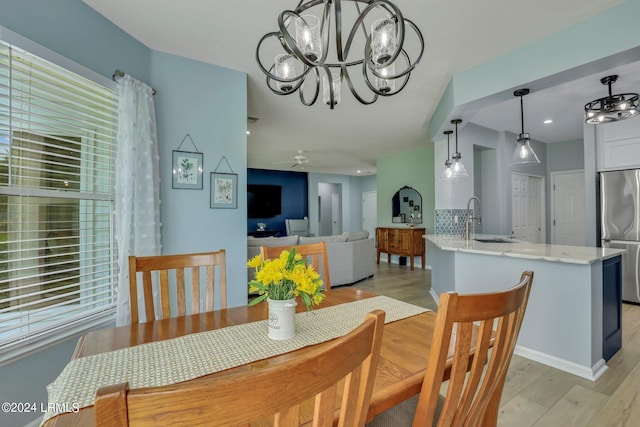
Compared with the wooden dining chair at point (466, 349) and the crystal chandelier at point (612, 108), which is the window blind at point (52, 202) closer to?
the wooden dining chair at point (466, 349)

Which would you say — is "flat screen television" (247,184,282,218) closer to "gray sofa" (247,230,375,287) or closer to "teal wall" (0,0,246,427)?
"gray sofa" (247,230,375,287)

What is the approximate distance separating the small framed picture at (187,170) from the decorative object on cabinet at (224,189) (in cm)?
13

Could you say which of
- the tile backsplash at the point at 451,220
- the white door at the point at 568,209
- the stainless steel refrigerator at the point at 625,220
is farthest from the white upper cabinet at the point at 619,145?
the tile backsplash at the point at 451,220

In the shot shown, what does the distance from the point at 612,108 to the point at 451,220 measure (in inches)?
81.8

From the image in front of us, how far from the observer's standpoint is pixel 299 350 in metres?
1.04

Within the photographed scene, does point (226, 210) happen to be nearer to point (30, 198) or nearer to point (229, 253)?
point (229, 253)

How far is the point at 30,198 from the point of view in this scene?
166 centimetres

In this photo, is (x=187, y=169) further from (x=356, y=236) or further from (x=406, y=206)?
(x=406, y=206)

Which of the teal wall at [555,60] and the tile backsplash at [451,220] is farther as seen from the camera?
the tile backsplash at [451,220]

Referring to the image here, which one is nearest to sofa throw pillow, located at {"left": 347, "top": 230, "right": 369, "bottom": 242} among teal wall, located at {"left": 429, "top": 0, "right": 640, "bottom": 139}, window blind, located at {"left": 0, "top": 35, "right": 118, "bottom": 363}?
teal wall, located at {"left": 429, "top": 0, "right": 640, "bottom": 139}

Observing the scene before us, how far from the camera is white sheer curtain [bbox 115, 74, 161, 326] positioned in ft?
6.89

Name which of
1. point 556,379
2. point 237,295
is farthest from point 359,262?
point 556,379

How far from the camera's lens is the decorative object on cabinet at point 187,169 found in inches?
99.7

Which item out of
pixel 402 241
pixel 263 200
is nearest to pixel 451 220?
pixel 402 241
